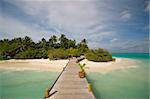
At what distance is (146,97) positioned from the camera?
33.8ft

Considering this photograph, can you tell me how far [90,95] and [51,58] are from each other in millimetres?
23476

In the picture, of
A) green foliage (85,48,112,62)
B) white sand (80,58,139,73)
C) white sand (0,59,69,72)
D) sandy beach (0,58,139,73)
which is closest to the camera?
white sand (80,58,139,73)

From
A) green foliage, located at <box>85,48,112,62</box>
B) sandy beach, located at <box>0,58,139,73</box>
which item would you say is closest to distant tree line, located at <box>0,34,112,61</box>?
green foliage, located at <box>85,48,112,62</box>

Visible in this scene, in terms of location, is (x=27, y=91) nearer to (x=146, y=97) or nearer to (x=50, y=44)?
(x=146, y=97)

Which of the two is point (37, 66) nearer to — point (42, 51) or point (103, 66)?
point (103, 66)

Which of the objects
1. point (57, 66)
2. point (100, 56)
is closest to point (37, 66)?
point (57, 66)

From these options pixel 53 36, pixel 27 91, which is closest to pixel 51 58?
pixel 53 36

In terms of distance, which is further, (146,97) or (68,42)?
(68,42)

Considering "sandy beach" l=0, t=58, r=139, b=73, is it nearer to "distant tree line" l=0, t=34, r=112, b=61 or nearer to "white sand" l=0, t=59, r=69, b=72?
"white sand" l=0, t=59, r=69, b=72

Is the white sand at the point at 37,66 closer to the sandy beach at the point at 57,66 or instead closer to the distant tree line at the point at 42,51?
the sandy beach at the point at 57,66

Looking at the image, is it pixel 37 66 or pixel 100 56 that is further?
pixel 100 56

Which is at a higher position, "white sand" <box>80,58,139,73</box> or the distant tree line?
the distant tree line

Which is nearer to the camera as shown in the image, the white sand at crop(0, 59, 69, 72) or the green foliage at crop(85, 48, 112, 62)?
the white sand at crop(0, 59, 69, 72)

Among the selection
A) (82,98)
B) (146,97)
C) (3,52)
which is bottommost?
(146,97)
